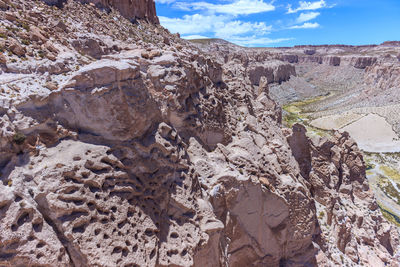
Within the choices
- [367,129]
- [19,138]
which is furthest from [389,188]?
[19,138]

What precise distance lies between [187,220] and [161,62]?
8.36m

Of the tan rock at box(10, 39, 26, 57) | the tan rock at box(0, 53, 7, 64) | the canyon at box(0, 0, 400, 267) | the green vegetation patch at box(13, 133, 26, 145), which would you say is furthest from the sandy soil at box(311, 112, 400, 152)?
the tan rock at box(0, 53, 7, 64)

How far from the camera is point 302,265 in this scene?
14.4 metres

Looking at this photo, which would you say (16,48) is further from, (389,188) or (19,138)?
(389,188)

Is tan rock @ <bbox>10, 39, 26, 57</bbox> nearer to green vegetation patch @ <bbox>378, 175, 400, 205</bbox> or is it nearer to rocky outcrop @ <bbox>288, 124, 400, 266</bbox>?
rocky outcrop @ <bbox>288, 124, 400, 266</bbox>

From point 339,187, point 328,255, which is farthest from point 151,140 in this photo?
point 339,187

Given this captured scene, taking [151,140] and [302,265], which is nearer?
[151,140]

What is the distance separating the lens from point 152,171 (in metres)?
10.6

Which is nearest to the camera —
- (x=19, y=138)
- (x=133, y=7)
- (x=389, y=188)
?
(x=19, y=138)

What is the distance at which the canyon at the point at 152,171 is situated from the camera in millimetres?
7891

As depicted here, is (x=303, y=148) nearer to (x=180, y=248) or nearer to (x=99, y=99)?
(x=180, y=248)

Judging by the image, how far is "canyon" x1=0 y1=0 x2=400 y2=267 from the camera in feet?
25.9

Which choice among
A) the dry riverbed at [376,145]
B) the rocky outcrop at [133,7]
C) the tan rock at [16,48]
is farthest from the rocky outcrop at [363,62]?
the tan rock at [16,48]

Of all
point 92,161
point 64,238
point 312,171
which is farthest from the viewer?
point 312,171
